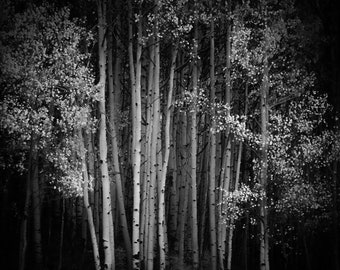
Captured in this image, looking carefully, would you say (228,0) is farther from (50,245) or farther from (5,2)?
(50,245)

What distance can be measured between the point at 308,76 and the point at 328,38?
2.67 metres

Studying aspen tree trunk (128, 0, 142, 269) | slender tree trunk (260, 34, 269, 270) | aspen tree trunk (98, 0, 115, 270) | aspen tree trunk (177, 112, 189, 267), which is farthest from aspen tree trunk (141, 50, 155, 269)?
slender tree trunk (260, 34, 269, 270)

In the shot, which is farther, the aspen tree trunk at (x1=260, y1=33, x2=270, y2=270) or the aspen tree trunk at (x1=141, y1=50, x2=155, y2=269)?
the aspen tree trunk at (x1=260, y1=33, x2=270, y2=270)

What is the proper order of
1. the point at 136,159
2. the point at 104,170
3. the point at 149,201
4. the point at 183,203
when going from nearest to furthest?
the point at 104,170
the point at 136,159
the point at 149,201
the point at 183,203

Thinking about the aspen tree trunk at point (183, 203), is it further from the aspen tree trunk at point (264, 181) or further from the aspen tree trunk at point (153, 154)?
the aspen tree trunk at point (264, 181)

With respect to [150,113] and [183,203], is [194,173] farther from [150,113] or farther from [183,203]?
[183,203]

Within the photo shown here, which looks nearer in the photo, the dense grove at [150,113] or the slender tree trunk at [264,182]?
the dense grove at [150,113]

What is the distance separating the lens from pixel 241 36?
1190cm

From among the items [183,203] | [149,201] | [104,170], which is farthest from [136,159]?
[183,203]

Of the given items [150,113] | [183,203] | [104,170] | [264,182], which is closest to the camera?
[104,170]

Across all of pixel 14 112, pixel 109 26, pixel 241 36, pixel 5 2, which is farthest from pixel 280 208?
pixel 5 2

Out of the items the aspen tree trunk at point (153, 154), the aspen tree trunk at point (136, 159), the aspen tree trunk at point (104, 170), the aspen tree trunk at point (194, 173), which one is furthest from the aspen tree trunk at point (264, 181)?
the aspen tree trunk at point (104, 170)

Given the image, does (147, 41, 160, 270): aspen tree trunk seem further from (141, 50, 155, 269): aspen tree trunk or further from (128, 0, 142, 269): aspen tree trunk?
(128, 0, 142, 269): aspen tree trunk

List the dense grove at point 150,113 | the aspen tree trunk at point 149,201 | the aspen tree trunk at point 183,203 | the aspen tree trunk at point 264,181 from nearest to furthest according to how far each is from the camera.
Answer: the dense grove at point 150,113
the aspen tree trunk at point 149,201
the aspen tree trunk at point 264,181
the aspen tree trunk at point 183,203
